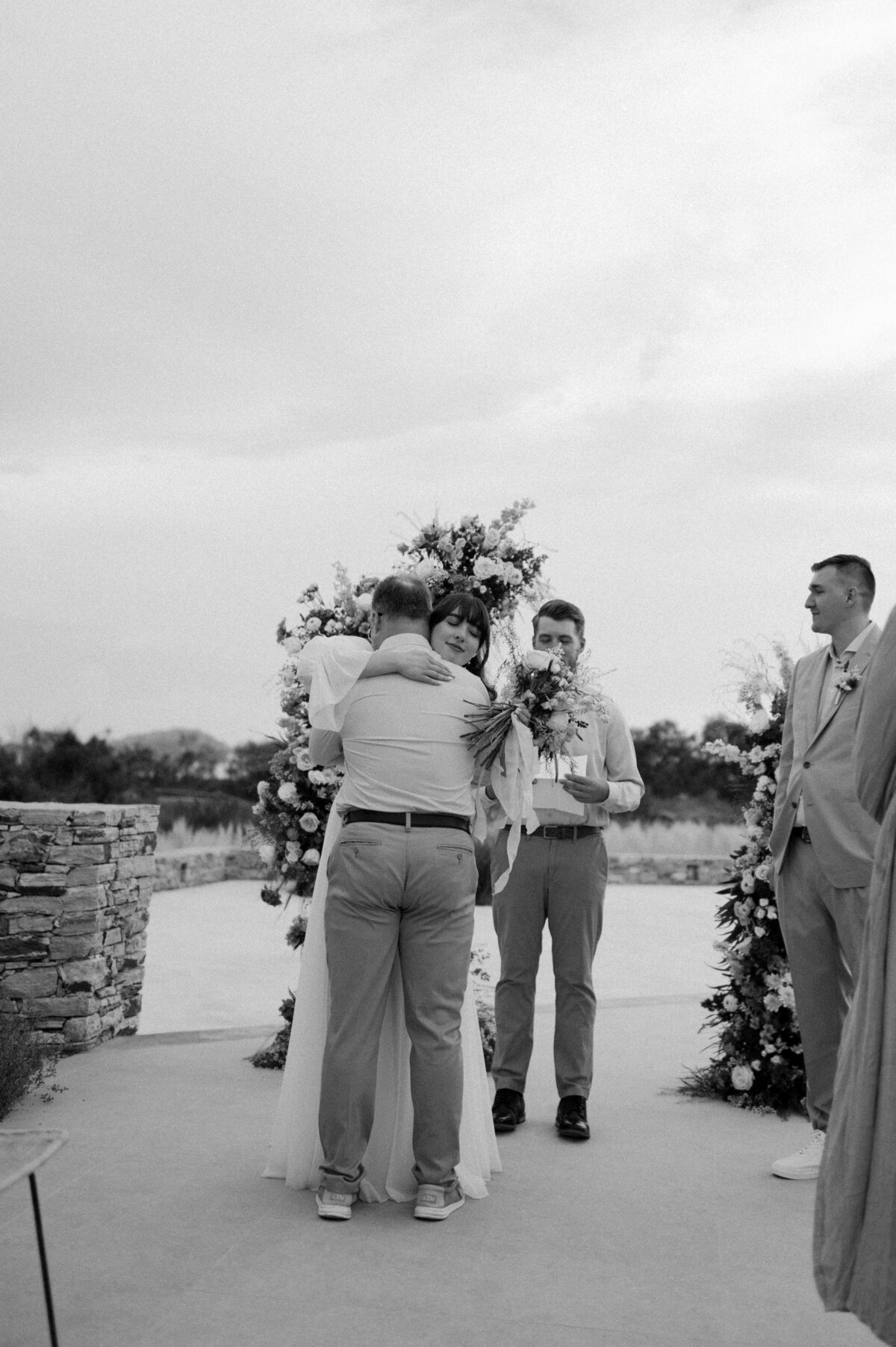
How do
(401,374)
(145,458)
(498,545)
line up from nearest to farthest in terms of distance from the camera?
(498,545) → (401,374) → (145,458)

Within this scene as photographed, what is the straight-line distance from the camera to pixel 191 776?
35.3 m

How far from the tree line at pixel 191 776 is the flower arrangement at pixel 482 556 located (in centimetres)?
1818

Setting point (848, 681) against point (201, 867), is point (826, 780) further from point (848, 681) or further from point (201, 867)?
point (201, 867)

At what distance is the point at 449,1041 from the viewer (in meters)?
3.92

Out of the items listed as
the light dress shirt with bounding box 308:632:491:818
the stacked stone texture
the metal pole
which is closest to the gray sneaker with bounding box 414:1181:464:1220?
the light dress shirt with bounding box 308:632:491:818

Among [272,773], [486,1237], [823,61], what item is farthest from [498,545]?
[823,61]

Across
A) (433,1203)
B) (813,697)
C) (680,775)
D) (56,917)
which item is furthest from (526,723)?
(680,775)

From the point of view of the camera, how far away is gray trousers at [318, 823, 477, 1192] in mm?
3824

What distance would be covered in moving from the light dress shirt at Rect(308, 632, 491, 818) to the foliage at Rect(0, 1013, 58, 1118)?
2.21m

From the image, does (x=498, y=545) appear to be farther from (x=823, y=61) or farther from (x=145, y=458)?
(x=145, y=458)

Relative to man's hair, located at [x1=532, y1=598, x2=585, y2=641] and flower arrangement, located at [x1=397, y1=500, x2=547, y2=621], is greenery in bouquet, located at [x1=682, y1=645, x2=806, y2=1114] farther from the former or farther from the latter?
flower arrangement, located at [x1=397, y1=500, x2=547, y2=621]

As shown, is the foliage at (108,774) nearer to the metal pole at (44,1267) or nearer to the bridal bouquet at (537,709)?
the bridal bouquet at (537,709)

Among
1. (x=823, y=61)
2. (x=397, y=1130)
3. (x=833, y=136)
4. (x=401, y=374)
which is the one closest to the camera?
(x=397, y=1130)

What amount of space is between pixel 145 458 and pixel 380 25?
9449 mm
